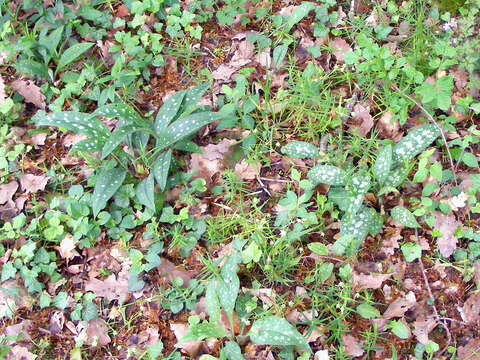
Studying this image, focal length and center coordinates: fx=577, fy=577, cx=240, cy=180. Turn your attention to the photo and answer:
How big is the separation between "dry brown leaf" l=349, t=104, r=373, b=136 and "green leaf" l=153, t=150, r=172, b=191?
1065 millimetres

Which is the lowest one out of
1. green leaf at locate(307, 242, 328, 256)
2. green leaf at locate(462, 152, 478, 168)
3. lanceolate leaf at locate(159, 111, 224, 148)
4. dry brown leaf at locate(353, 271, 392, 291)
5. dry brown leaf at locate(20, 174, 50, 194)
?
dry brown leaf at locate(353, 271, 392, 291)

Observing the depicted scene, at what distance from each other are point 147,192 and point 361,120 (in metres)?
1.29

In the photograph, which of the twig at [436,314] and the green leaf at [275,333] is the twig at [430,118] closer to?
the twig at [436,314]

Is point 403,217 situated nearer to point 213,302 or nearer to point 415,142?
point 415,142

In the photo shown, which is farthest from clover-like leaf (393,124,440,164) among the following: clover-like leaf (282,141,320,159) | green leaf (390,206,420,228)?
clover-like leaf (282,141,320,159)

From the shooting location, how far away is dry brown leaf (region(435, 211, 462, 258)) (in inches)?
114

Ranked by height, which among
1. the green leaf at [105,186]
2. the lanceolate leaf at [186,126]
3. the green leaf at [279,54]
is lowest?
the green leaf at [105,186]

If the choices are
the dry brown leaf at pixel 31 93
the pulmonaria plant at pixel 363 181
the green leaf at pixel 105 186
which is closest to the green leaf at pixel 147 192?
the green leaf at pixel 105 186

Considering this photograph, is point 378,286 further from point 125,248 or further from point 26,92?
point 26,92

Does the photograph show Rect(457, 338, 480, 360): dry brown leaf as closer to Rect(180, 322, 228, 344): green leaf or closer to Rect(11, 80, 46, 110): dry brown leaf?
Rect(180, 322, 228, 344): green leaf

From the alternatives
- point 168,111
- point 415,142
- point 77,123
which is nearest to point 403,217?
point 415,142

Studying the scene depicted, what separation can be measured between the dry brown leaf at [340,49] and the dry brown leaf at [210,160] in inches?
34.4

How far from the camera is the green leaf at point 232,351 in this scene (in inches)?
106

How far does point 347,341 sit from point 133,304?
1.10 m
